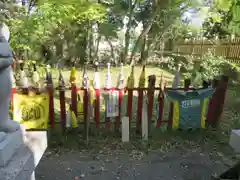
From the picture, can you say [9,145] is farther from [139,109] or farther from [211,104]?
[211,104]

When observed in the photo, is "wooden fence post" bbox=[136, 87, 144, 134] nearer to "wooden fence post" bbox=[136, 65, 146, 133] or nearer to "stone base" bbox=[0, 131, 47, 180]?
"wooden fence post" bbox=[136, 65, 146, 133]

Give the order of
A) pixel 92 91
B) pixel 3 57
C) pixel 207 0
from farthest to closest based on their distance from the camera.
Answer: pixel 207 0
pixel 92 91
pixel 3 57

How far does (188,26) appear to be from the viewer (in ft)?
48.8

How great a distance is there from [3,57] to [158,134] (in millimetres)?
2905

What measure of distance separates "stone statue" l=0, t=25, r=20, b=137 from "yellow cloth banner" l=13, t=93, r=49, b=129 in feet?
5.24

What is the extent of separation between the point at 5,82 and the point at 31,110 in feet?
5.91

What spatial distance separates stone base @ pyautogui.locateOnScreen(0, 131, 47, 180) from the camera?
127cm

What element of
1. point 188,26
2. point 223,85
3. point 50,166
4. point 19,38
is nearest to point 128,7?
point 188,26

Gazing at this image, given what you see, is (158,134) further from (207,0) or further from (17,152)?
(207,0)

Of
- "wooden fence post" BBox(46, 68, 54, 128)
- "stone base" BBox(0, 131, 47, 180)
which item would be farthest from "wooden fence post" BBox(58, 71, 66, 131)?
"stone base" BBox(0, 131, 47, 180)

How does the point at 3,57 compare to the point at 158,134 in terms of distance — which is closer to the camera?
the point at 3,57

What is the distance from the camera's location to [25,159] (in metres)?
1.42

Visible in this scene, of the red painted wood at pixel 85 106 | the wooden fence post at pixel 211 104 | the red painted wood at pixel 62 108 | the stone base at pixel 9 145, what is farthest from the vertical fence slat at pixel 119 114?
the stone base at pixel 9 145

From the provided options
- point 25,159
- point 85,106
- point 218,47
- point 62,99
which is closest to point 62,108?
point 62,99
